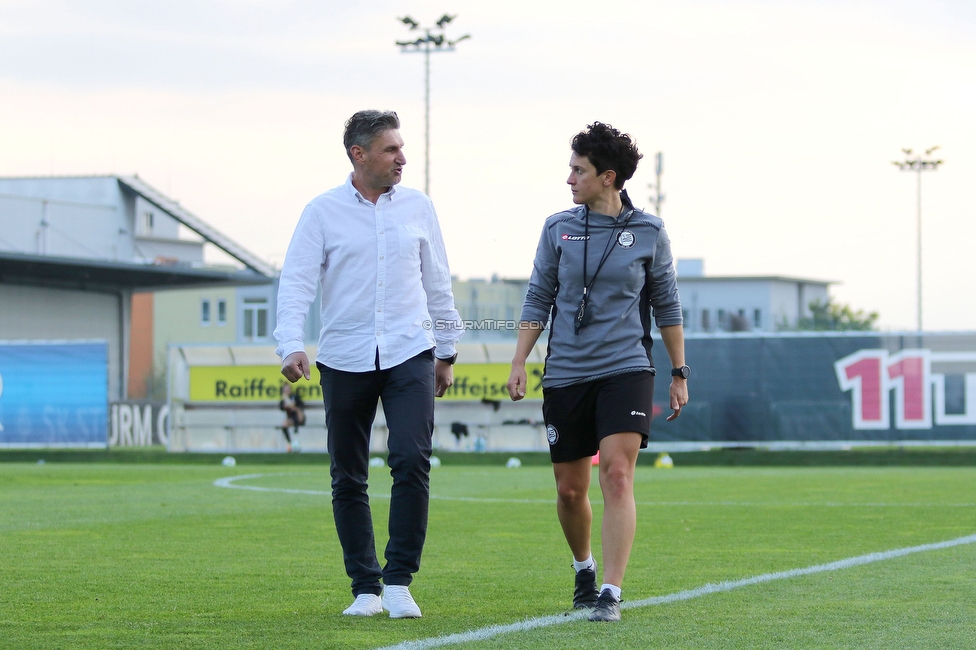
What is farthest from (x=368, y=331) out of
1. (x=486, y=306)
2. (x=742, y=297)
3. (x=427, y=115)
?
(x=742, y=297)

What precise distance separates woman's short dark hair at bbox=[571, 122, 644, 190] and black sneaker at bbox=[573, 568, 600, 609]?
1.56 m

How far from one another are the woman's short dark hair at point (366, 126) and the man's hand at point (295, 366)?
879mm

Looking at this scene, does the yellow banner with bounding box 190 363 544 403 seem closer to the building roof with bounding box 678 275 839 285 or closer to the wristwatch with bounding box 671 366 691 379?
the wristwatch with bounding box 671 366 691 379

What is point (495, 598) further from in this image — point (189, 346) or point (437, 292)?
point (189, 346)

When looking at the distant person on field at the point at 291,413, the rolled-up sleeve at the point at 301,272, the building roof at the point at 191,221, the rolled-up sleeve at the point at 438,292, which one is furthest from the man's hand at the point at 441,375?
the building roof at the point at 191,221

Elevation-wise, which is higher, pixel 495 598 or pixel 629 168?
pixel 629 168

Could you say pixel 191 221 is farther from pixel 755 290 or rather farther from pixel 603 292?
pixel 603 292

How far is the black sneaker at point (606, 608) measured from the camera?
17.6 ft

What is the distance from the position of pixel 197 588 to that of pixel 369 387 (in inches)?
57.8

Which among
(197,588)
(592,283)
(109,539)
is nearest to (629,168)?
(592,283)

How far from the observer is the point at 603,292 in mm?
5781

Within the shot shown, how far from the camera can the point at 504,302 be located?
1194 inches

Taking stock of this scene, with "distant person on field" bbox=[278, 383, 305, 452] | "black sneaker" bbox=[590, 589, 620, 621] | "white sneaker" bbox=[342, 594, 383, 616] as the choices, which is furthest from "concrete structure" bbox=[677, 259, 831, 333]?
"black sneaker" bbox=[590, 589, 620, 621]

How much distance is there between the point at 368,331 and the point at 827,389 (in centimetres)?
2061
